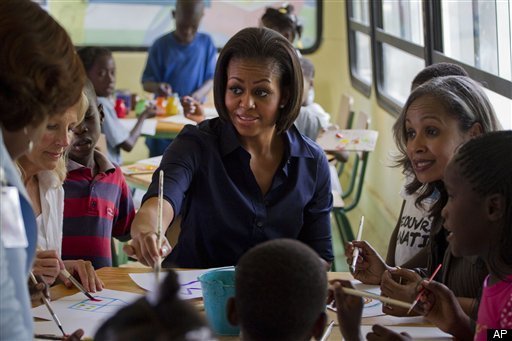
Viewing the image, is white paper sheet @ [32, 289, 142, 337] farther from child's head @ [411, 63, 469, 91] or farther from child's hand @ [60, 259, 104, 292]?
child's head @ [411, 63, 469, 91]

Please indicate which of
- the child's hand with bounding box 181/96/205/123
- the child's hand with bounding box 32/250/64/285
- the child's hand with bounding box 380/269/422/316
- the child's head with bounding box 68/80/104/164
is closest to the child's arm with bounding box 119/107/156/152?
the child's hand with bounding box 181/96/205/123

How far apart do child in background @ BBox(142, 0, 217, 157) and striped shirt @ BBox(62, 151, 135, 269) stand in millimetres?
3333

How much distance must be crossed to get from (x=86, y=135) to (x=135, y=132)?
2306 millimetres

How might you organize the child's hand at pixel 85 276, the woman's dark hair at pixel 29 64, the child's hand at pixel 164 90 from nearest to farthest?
the woman's dark hair at pixel 29 64 < the child's hand at pixel 85 276 < the child's hand at pixel 164 90

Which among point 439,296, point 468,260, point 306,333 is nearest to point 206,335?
point 306,333

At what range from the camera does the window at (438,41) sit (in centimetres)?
352

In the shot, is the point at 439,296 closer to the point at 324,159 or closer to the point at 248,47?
the point at 324,159

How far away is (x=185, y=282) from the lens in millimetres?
2211

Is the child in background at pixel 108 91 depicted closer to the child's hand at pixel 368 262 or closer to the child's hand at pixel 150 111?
the child's hand at pixel 150 111

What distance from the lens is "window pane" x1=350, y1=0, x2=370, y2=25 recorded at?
23.3 ft

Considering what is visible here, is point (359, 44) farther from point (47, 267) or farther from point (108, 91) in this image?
point (47, 267)

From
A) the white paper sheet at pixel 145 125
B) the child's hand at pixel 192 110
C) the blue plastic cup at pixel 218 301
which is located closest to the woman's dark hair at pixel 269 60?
the blue plastic cup at pixel 218 301

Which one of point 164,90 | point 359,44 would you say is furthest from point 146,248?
point 359,44

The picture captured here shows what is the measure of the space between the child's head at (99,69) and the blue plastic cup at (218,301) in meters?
3.36
